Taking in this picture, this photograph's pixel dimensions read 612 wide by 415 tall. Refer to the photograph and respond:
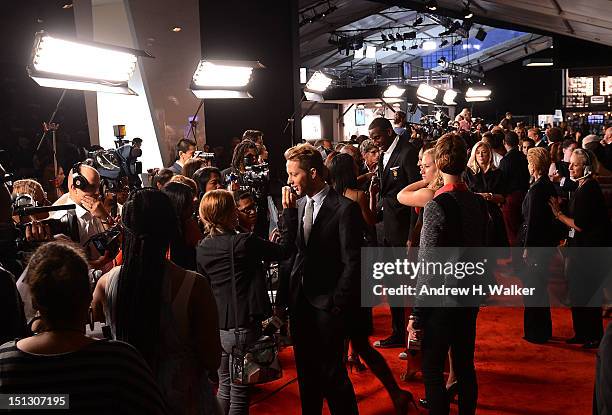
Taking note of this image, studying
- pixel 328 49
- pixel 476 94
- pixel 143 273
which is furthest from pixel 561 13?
pixel 476 94

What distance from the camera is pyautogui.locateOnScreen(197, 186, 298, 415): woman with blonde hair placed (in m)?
3.44

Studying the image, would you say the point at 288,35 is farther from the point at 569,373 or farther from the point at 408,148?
the point at 569,373

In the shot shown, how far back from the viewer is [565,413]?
4.27 metres

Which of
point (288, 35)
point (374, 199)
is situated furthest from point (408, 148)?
point (288, 35)

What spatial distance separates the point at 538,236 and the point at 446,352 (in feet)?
8.01

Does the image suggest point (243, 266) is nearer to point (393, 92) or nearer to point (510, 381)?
point (510, 381)

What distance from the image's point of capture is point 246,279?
138 inches

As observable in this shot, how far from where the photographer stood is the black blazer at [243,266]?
11.3ft

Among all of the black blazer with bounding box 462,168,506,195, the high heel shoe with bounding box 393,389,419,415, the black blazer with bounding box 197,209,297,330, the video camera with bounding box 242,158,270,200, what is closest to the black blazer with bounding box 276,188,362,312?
the black blazer with bounding box 197,209,297,330

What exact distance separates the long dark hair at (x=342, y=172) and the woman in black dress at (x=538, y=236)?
1.64 m

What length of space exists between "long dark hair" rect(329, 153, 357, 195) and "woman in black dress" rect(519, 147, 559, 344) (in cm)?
164

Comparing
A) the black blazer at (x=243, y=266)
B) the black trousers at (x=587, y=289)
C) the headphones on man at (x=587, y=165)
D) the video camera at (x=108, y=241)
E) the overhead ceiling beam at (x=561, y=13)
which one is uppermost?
the overhead ceiling beam at (x=561, y=13)

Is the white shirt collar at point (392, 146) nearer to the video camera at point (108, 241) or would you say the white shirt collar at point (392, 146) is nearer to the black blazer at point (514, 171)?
the black blazer at point (514, 171)

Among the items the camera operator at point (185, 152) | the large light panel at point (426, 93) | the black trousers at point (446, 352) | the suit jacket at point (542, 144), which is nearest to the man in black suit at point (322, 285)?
the black trousers at point (446, 352)
